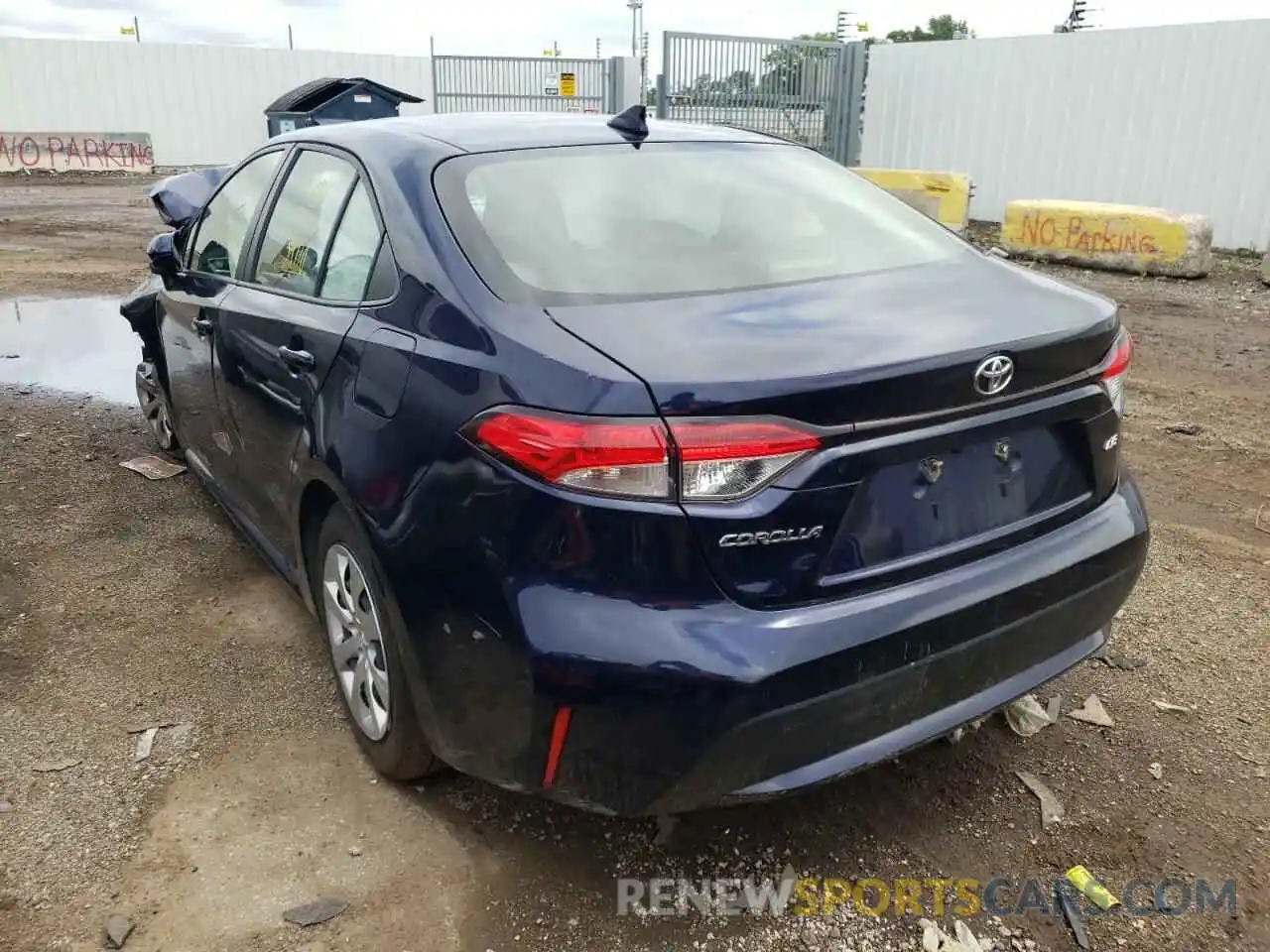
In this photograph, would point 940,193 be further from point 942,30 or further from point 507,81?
point 942,30

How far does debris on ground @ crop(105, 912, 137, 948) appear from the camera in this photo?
2230mm

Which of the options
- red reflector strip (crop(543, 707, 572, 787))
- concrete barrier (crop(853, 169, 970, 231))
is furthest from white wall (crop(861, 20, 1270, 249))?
red reflector strip (crop(543, 707, 572, 787))

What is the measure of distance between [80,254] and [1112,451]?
41.4ft

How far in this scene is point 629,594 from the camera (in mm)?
1923

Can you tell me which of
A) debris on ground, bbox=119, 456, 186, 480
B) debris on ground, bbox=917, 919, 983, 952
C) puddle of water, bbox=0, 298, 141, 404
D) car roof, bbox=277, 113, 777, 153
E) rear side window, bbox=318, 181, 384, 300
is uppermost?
car roof, bbox=277, 113, 777, 153

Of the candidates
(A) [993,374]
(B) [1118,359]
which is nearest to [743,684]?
(A) [993,374]

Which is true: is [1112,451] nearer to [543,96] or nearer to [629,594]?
[629,594]

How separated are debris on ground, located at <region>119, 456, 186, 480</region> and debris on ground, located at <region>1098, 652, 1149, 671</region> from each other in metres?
4.17

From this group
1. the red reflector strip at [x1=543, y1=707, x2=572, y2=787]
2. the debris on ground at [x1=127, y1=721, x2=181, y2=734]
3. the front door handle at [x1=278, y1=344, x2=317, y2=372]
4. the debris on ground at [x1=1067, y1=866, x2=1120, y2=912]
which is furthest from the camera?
the debris on ground at [x1=127, y1=721, x2=181, y2=734]

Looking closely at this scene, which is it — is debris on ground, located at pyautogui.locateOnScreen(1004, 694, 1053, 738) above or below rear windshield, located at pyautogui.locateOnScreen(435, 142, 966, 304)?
below

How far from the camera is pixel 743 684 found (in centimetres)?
190

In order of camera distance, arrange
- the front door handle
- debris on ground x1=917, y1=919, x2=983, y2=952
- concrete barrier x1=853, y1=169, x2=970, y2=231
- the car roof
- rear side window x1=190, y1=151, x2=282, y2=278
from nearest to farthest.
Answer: debris on ground x1=917, y1=919, x2=983, y2=952 < the front door handle < the car roof < rear side window x1=190, y1=151, x2=282, y2=278 < concrete barrier x1=853, y1=169, x2=970, y2=231

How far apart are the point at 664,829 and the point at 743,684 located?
2.76ft

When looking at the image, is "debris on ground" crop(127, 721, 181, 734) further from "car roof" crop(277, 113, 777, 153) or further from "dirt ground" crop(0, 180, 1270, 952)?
"car roof" crop(277, 113, 777, 153)
